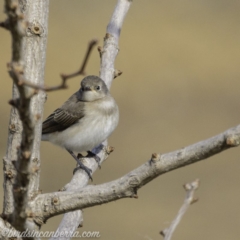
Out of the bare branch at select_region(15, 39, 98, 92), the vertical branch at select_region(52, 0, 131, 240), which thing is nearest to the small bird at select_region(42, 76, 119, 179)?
the vertical branch at select_region(52, 0, 131, 240)

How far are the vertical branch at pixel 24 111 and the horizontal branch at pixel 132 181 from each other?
0.12m

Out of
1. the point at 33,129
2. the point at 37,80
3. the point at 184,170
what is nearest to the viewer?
the point at 33,129

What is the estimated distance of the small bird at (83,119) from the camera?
548 centimetres

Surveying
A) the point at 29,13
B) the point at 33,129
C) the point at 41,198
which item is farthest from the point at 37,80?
the point at 33,129

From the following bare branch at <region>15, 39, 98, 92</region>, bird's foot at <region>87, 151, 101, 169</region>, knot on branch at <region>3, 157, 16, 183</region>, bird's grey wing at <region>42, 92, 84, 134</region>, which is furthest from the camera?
bird's grey wing at <region>42, 92, 84, 134</region>

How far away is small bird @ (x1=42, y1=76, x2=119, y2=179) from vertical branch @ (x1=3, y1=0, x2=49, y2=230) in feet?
8.41

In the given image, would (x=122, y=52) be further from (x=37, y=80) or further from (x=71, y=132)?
(x=37, y=80)

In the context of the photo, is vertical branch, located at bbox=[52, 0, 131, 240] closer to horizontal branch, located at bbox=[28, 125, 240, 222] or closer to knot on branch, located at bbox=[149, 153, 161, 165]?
horizontal branch, located at bbox=[28, 125, 240, 222]

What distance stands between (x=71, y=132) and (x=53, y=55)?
1069cm

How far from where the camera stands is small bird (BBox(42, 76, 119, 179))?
5.48m

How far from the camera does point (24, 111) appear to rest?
178 centimetres

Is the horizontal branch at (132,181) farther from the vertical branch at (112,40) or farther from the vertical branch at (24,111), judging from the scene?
the vertical branch at (112,40)

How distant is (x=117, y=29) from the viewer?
4.21 m

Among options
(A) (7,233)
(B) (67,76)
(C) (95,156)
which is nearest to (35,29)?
(A) (7,233)
